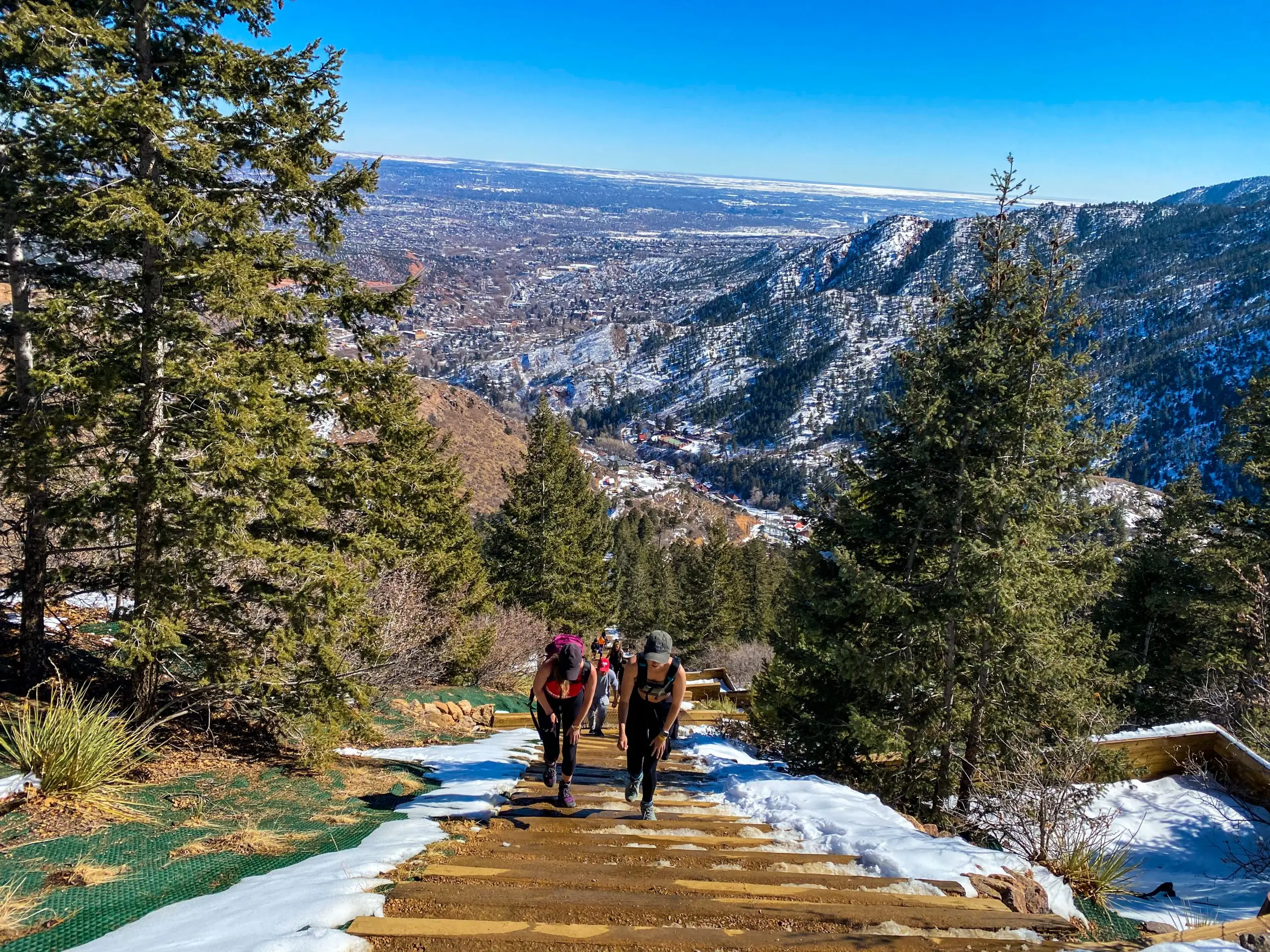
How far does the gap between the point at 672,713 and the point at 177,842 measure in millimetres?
3655

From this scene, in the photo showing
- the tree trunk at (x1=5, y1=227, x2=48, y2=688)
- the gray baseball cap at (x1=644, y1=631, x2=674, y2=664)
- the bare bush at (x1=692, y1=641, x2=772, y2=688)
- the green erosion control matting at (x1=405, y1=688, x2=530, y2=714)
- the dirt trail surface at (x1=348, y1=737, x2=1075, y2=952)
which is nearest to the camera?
the dirt trail surface at (x1=348, y1=737, x2=1075, y2=952)

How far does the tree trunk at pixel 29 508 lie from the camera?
21.0 feet

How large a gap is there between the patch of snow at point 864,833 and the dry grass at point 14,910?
15.7 ft

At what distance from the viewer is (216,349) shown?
6.08 meters

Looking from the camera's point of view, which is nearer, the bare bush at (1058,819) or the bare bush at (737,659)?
the bare bush at (1058,819)

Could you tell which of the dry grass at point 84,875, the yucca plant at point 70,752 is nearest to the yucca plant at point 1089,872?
the dry grass at point 84,875

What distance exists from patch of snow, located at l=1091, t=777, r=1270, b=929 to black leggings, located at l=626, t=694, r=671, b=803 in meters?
3.86

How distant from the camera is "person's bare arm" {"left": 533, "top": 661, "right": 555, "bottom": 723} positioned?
A: 598 cm

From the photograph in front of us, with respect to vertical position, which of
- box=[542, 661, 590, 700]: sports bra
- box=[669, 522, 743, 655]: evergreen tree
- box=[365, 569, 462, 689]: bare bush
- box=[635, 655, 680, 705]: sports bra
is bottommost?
box=[669, 522, 743, 655]: evergreen tree

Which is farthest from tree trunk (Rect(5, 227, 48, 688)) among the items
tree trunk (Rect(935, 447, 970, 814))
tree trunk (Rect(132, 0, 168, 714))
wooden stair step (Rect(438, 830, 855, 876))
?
tree trunk (Rect(935, 447, 970, 814))

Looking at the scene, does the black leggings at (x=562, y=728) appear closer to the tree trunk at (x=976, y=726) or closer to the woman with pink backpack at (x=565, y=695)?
the woman with pink backpack at (x=565, y=695)

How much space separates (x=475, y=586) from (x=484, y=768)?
12678mm

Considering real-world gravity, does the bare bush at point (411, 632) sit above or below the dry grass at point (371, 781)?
below

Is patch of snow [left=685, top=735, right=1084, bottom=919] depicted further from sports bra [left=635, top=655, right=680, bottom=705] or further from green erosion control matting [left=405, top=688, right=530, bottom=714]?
green erosion control matting [left=405, top=688, right=530, bottom=714]
